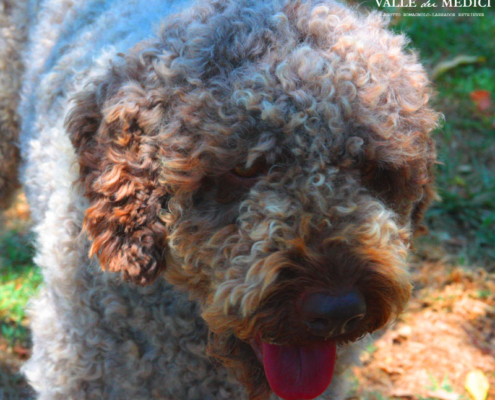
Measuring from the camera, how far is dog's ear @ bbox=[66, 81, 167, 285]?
1.88 meters

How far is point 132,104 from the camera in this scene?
1878 millimetres

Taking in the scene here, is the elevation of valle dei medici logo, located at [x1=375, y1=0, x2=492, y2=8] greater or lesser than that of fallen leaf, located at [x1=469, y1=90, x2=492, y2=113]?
greater

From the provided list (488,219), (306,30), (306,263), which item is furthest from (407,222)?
(488,219)

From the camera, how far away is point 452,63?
5047 mm

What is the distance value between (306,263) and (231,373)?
72 centimetres

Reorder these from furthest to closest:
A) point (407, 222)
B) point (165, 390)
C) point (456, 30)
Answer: point (456, 30)
point (165, 390)
point (407, 222)

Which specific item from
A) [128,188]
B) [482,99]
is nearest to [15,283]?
[128,188]

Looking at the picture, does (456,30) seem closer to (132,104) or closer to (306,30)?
(306,30)

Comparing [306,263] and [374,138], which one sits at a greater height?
[374,138]

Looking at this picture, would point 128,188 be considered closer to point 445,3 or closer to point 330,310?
point 330,310

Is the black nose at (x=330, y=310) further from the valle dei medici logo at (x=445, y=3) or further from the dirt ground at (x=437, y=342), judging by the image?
the valle dei medici logo at (x=445, y=3)

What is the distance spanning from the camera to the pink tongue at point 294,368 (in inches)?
73.5

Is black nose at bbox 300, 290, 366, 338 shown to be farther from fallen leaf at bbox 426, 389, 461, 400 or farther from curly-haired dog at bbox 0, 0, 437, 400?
fallen leaf at bbox 426, 389, 461, 400

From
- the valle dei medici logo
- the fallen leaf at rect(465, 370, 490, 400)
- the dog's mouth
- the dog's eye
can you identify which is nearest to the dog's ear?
the dog's eye
